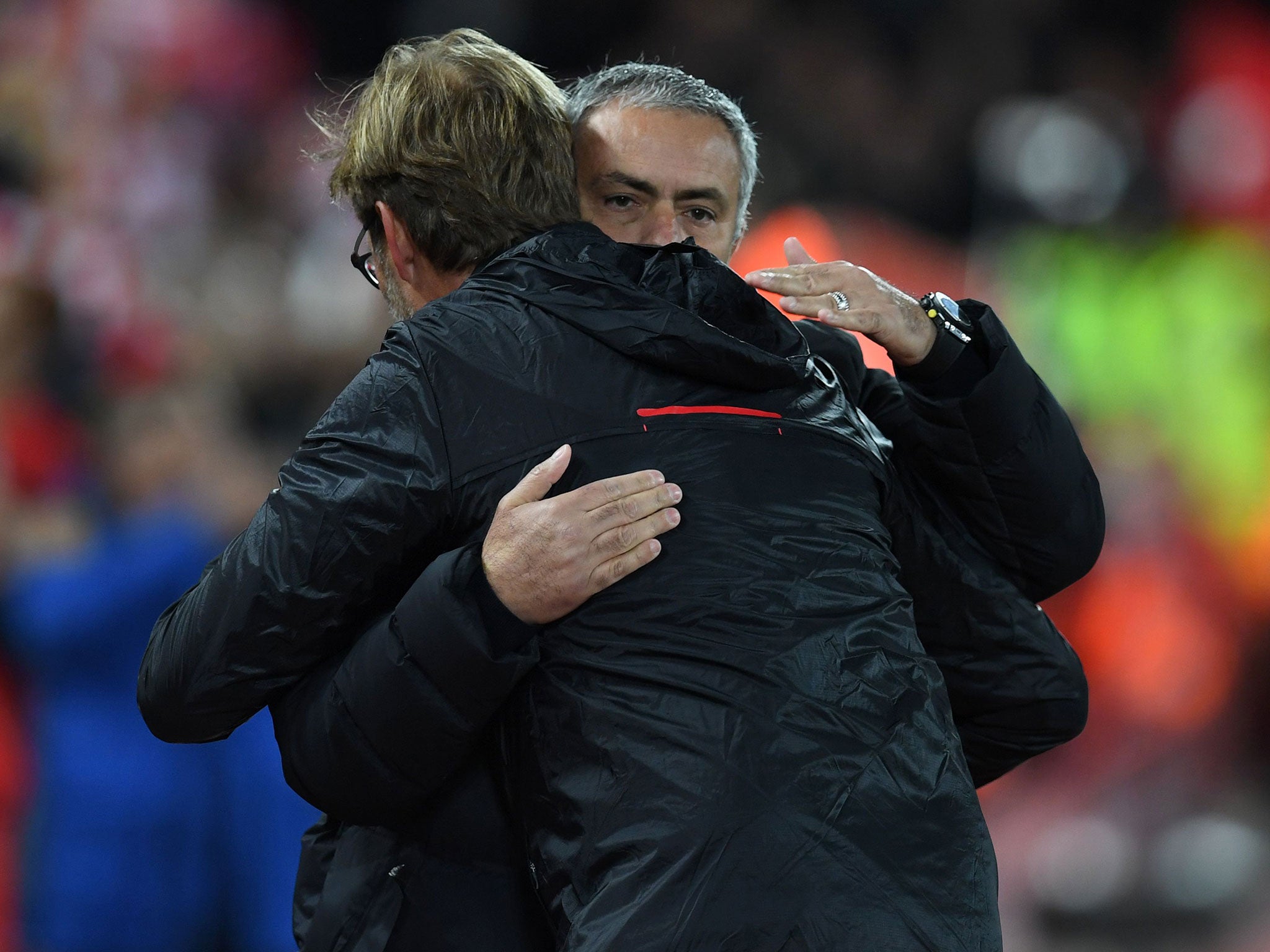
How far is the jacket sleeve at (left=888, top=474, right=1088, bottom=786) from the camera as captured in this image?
6.66 feet

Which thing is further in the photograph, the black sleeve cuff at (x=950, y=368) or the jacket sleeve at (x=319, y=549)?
the black sleeve cuff at (x=950, y=368)

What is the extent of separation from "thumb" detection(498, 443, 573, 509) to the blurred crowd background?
1.12 meters

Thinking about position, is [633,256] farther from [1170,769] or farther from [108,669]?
[1170,769]

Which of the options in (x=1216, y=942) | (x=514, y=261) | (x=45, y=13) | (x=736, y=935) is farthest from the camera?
(x=45, y=13)

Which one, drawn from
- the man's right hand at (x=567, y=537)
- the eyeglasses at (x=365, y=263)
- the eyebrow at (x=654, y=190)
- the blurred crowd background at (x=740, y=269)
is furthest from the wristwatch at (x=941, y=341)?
the blurred crowd background at (x=740, y=269)

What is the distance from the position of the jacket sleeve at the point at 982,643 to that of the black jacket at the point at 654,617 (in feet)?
0.67

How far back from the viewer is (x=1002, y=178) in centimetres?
736

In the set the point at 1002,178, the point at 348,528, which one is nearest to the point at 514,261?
A: the point at 348,528

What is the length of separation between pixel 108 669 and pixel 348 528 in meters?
1.94

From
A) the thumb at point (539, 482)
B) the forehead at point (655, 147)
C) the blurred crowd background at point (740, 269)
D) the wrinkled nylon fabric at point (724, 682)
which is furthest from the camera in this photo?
the blurred crowd background at point (740, 269)

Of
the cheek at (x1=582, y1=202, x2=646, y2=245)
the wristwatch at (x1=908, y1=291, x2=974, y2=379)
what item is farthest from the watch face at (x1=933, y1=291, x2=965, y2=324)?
the cheek at (x1=582, y1=202, x2=646, y2=245)

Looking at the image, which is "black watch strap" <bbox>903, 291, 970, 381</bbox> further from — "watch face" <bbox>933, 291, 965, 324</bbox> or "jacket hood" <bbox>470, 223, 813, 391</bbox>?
"jacket hood" <bbox>470, 223, 813, 391</bbox>

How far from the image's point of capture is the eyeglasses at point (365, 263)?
2053mm

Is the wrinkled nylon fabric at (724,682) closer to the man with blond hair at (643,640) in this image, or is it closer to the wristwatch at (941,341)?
the man with blond hair at (643,640)
